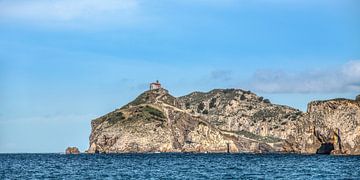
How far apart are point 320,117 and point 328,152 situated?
10.6 meters

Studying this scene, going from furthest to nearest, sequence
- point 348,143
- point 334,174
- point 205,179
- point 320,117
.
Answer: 1. point 320,117
2. point 348,143
3. point 334,174
4. point 205,179

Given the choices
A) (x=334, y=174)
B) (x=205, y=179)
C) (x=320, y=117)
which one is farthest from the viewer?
(x=320, y=117)

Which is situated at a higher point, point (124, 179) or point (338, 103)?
point (338, 103)

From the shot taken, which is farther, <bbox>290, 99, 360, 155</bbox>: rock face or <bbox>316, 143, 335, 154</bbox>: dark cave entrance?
<bbox>316, 143, 335, 154</bbox>: dark cave entrance

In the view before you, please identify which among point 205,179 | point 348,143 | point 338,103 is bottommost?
point 205,179

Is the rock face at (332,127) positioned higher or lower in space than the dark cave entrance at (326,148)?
higher

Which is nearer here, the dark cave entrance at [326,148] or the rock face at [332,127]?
the rock face at [332,127]

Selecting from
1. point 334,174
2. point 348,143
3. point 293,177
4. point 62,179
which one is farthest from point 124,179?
point 348,143

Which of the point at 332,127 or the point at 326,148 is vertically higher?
the point at 332,127

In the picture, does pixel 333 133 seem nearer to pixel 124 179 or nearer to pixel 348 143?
pixel 348 143

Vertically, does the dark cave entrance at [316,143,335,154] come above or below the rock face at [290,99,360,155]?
below

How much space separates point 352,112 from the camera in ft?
589

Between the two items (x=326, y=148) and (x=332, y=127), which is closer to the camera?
(x=332, y=127)

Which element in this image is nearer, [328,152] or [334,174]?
[334,174]
